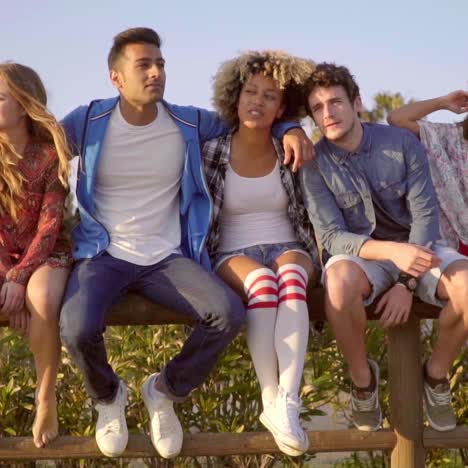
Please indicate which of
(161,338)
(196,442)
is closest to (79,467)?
(161,338)

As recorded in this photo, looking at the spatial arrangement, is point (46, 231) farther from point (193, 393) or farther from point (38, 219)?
point (193, 393)

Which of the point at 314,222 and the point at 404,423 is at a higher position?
the point at 314,222

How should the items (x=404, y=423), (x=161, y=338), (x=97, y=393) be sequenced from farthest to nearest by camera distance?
(x=161, y=338) < (x=404, y=423) < (x=97, y=393)

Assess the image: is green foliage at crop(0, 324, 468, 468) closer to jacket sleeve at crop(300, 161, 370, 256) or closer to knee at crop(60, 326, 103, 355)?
jacket sleeve at crop(300, 161, 370, 256)

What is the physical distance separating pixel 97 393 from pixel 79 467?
1450 mm

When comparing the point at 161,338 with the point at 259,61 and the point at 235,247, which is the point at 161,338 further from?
the point at 259,61

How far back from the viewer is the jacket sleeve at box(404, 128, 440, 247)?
388 centimetres

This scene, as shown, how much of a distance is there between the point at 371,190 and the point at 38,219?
1287 mm

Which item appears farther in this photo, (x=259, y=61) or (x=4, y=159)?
(x=259, y=61)

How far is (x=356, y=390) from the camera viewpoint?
3.82 meters

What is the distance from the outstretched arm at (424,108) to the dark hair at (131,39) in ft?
3.34

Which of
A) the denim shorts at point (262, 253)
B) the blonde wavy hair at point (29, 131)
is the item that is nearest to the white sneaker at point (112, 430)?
the denim shorts at point (262, 253)

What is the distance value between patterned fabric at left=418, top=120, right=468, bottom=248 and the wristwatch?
38cm

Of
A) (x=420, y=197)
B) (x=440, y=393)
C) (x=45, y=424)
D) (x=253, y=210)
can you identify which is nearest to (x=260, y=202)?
(x=253, y=210)
